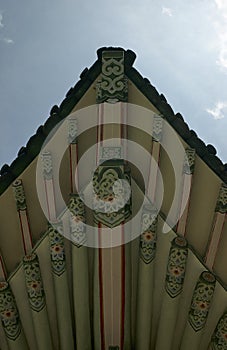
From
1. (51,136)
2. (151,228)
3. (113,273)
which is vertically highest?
(51,136)

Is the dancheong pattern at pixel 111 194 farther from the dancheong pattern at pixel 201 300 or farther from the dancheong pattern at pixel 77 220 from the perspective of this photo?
the dancheong pattern at pixel 201 300

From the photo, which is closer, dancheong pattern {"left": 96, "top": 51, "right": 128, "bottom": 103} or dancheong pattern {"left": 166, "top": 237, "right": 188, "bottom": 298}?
dancheong pattern {"left": 96, "top": 51, "right": 128, "bottom": 103}

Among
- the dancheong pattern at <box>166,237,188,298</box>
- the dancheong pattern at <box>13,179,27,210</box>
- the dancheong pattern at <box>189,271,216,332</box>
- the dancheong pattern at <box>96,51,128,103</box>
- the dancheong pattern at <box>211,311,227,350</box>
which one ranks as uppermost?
the dancheong pattern at <box>96,51,128,103</box>

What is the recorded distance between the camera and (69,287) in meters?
5.29

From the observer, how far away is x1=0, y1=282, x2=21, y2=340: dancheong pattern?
5.17 m

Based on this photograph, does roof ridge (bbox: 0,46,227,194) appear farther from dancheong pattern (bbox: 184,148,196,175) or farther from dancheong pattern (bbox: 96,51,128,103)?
dancheong pattern (bbox: 96,51,128,103)

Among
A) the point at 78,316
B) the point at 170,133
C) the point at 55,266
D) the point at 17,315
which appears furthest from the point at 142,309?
the point at 170,133

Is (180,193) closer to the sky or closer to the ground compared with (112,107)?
closer to the ground

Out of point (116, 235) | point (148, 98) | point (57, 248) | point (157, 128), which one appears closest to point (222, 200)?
point (157, 128)

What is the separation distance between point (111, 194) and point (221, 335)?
6.91ft

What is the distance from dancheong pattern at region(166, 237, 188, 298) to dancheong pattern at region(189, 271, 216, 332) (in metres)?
0.20

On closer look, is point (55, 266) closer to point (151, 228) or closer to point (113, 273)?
point (113, 273)

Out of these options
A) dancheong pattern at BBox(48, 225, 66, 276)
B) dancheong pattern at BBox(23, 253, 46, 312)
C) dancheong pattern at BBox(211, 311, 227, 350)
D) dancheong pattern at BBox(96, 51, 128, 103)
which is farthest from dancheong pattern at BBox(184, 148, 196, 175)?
dancheong pattern at BBox(23, 253, 46, 312)

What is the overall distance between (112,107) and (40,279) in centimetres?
202
